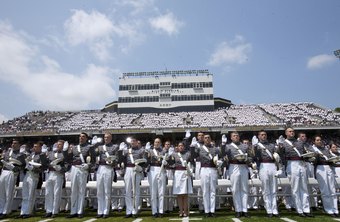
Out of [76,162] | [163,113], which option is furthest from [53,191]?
[163,113]

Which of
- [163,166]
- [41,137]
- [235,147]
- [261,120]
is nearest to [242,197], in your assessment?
[235,147]

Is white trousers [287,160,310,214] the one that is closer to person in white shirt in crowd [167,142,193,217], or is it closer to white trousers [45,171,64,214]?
person in white shirt in crowd [167,142,193,217]

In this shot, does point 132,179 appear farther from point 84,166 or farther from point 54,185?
point 54,185

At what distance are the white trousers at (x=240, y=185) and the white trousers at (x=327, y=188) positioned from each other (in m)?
2.47

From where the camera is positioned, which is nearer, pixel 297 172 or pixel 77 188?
pixel 297 172

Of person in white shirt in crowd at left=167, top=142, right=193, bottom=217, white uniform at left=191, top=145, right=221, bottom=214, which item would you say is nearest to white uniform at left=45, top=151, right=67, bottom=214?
person in white shirt in crowd at left=167, top=142, right=193, bottom=217

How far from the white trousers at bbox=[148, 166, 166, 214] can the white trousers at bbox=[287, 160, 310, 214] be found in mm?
3956

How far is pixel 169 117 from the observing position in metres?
55.3

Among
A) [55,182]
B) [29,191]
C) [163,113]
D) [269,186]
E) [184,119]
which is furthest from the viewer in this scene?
[163,113]

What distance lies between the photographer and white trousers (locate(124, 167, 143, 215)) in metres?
9.14

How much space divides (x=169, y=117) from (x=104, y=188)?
151 ft

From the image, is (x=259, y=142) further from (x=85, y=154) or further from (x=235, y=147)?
(x=85, y=154)

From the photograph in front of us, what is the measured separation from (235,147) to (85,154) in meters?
4.79

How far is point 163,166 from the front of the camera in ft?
31.1
